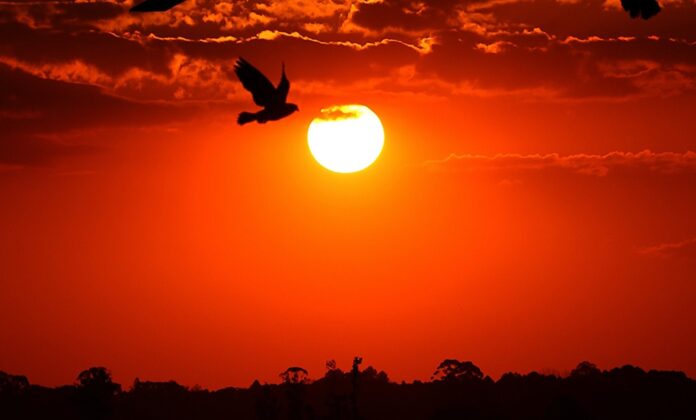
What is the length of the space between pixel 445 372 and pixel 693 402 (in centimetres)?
2860

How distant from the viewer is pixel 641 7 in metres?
14.2

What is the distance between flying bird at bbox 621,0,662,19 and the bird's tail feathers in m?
11.4

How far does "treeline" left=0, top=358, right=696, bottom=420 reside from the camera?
5330 inches

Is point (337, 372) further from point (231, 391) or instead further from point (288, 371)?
point (288, 371)

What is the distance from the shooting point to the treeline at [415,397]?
13538cm

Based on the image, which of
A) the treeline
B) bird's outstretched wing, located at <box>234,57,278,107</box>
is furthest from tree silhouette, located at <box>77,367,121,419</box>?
bird's outstretched wing, located at <box>234,57,278,107</box>

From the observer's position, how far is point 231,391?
171250 millimetres

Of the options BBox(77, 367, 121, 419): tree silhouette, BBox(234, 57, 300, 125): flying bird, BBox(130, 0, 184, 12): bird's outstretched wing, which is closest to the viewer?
BBox(130, 0, 184, 12): bird's outstretched wing

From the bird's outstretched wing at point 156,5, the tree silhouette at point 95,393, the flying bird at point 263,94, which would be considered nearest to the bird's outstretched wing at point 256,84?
the flying bird at point 263,94

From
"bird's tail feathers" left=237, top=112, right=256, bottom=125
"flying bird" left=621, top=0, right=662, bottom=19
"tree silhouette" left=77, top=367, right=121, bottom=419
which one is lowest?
"flying bird" left=621, top=0, right=662, bottom=19

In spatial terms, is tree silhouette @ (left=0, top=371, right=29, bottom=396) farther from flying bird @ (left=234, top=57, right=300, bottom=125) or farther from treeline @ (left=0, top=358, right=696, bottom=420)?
flying bird @ (left=234, top=57, right=300, bottom=125)

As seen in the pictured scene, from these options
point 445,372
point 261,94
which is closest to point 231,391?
point 445,372

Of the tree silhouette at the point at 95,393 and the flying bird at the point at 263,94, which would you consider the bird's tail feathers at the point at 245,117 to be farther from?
the tree silhouette at the point at 95,393

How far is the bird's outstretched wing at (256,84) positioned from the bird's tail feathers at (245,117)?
368mm
